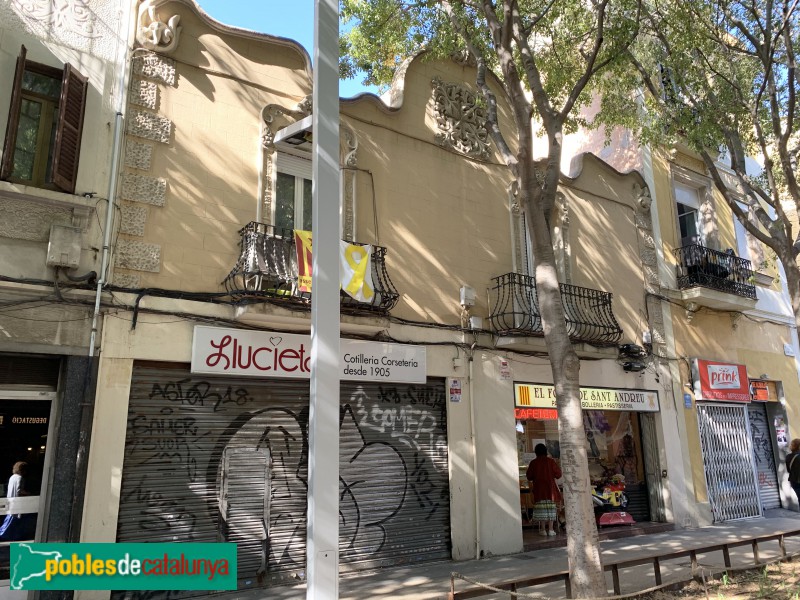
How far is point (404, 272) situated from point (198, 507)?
4627 mm

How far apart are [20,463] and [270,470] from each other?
2.89 metres


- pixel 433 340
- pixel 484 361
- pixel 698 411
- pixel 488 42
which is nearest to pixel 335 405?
pixel 433 340

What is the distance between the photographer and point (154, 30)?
8203mm

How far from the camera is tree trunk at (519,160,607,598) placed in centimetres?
626

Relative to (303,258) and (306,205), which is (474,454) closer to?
(303,258)

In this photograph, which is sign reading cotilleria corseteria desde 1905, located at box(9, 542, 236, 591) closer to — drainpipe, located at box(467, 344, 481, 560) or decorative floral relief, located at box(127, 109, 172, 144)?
decorative floral relief, located at box(127, 109, 172, 144)

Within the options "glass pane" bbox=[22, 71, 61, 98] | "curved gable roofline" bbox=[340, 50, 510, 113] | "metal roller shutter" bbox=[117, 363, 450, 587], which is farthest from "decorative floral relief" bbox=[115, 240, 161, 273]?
"curved gable roofline" bbox=[340, 50, 510, 113]

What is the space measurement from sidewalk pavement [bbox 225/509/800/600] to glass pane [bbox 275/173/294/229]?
501 cm

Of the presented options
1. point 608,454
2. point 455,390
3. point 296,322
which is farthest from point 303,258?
point 608,454

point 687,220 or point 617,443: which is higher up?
point 687,220

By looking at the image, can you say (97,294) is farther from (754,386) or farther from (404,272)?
(754,386)

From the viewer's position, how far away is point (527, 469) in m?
11.7

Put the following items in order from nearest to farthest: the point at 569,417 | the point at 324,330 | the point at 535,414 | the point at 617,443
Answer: the point at 324,330 < the point at 569,417 < the point at 535,414 < the point at 617,443

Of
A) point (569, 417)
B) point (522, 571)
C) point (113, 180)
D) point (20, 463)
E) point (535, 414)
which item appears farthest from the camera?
point (535, 414)
